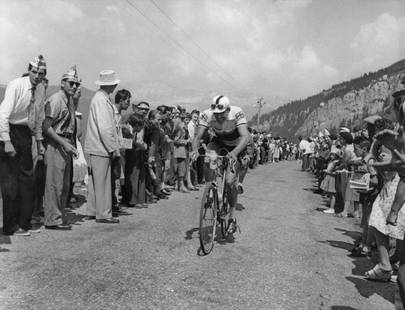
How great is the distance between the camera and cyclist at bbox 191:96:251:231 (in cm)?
632

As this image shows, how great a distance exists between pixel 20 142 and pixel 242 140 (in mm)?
3229

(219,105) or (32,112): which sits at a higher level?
(219,105)

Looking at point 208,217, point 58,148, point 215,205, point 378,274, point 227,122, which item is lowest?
point 378,274

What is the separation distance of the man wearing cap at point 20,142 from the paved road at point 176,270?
38 cm

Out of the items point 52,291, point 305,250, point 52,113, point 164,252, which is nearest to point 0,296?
point 52,291

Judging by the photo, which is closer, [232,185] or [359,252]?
[359,252]

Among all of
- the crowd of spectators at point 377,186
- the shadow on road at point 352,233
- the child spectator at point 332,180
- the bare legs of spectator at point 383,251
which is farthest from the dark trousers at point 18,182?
the child spectator at point 332,180

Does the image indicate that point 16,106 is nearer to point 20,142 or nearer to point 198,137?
point 20,142

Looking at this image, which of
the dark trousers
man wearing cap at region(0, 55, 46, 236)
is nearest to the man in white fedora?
man wearing cap at region(0, 55, 46, 236)

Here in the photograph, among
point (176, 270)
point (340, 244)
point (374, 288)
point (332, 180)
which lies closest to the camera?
point (176, 270)

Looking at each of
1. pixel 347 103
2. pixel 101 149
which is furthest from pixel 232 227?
pixel 347 103

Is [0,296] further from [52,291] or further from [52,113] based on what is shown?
[52,113]

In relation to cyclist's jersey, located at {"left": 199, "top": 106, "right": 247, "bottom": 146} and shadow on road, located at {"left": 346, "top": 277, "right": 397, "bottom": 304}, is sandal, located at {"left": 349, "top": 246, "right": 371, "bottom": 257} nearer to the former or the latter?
shadow on road, located at {"left": 346, "top": 277, "right": 397, "bottom": 304}

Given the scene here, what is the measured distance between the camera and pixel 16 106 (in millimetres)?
6016
